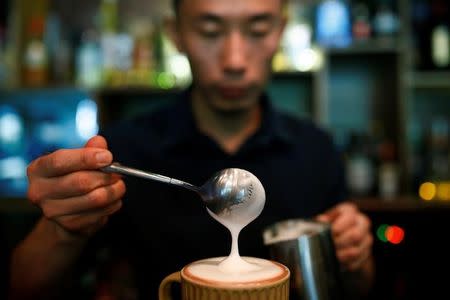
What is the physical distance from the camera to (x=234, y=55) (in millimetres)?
1173

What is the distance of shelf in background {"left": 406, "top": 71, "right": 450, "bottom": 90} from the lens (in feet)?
7.45

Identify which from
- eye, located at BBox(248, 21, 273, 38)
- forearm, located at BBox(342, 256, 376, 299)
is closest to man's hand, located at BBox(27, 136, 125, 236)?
eye, located at BBox(248, 21, 273, 38)

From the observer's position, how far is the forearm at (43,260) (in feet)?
3.10

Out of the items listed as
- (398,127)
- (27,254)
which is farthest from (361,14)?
(27,254)

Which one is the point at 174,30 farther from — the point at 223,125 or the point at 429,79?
the point at 429,79

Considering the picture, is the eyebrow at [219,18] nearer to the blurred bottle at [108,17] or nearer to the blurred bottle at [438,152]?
the blurred bottle at [108,17]

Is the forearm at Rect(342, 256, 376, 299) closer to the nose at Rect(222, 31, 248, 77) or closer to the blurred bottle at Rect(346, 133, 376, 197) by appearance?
the nose at Rect(222, 31, 248, 77)

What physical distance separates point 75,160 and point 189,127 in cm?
61

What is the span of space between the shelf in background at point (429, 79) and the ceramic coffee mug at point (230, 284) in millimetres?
1894

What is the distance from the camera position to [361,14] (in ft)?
7.84

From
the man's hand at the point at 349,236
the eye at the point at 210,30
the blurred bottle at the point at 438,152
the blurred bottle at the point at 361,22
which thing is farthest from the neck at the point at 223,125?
the blurred bottle at the point at 438,152

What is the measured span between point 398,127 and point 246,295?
1892 mm

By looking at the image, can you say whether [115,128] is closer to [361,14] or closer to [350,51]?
[350,51]

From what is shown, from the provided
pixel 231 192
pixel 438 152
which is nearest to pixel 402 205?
pixel 438 152
